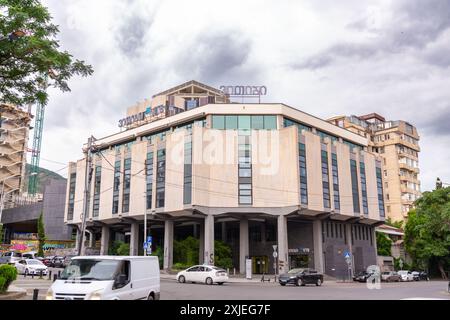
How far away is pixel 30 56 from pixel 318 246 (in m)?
49.1

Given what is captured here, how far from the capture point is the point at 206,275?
34.2 m

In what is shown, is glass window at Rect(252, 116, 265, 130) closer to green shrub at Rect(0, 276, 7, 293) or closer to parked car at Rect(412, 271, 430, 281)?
parked car at Rect(412, 271, 430, 281)

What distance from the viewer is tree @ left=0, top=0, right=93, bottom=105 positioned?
13969 mm

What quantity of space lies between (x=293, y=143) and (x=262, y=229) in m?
14.3

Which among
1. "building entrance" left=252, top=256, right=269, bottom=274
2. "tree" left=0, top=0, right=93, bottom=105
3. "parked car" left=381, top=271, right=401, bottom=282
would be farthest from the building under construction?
"tree" left=0, top=0, right=93, bottom=105

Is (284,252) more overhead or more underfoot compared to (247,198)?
more underfoot

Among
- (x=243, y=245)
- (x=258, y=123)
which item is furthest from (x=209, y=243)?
(x=258, y=123)

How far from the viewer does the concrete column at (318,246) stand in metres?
56.4

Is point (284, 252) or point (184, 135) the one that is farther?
point (184, 135)

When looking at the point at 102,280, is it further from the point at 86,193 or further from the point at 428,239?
the point at 428,239

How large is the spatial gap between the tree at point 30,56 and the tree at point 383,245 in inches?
2772

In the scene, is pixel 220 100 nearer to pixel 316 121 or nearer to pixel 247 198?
pixel 316 121

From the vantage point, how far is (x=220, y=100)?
7612 cm
